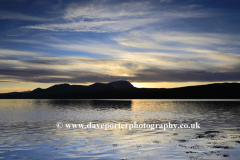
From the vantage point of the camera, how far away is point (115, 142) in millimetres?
27109

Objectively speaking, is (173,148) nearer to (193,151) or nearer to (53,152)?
(193,151)

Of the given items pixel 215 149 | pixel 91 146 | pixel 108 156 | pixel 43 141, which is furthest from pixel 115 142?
pixel 215 149

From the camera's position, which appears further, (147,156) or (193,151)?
(193,151)

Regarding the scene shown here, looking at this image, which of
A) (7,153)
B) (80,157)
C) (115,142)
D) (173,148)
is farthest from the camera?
(115,142)

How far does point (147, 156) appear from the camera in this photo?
810 inches

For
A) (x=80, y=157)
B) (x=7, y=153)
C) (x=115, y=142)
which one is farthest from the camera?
(x=115, y=142)

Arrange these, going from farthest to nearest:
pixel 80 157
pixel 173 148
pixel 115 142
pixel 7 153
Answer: pixel 115 142 < pixel 173 148 < pixel 7 153 < pixel 80 157

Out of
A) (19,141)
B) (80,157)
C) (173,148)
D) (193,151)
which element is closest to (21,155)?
(80,157)

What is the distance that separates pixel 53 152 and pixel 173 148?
12.5 meters

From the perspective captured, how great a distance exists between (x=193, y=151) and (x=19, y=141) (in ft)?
68.9

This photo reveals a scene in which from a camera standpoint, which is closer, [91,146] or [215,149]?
[215,149]

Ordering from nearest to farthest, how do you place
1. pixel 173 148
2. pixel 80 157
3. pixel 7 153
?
pixel 80 157, pixel 7 153, pixel 173 148

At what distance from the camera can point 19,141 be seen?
28062mm

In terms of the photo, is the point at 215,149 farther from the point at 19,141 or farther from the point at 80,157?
the point at 19,141
